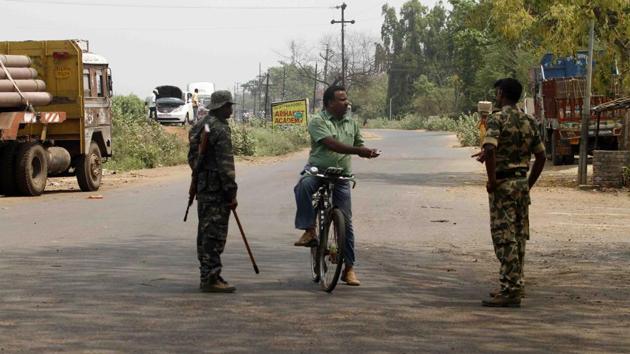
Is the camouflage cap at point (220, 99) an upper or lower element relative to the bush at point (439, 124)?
upper

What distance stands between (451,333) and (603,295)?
2527 millimetres

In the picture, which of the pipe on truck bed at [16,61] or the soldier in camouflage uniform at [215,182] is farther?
the pipe on truck bed at [16,61]

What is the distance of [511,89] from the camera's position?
28.2 feet

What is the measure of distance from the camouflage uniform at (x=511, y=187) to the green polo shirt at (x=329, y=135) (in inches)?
55.8

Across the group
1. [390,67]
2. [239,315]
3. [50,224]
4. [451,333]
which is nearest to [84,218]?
[50,224]

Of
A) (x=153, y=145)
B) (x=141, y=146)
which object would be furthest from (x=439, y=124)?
(x=141, y=146)

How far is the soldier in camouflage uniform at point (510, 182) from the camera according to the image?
856 centimetres

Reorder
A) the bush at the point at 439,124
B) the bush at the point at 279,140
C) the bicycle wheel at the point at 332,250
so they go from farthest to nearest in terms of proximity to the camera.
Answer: the bush at the point at 439,124 < the bush at the point at 279,140 < the bicycle wheel at the point at 332,250

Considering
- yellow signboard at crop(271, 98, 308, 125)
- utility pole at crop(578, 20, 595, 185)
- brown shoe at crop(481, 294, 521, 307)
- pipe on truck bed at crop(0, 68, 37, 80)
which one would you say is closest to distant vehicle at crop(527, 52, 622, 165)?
utility pole at crop(578, 20, 595, 185)

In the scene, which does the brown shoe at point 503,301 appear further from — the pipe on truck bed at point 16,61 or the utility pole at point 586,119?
the utility pole at point 586,119

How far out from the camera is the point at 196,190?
30.8 ft

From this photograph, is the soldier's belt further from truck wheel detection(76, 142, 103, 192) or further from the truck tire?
the truck tire

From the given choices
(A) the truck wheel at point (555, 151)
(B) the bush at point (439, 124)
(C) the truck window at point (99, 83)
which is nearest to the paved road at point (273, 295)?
(C) the truck window at point (99, 83)

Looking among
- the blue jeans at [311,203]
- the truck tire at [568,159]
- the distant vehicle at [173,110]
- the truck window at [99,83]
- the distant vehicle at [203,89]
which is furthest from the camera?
the distant vehicle at [203,89]
